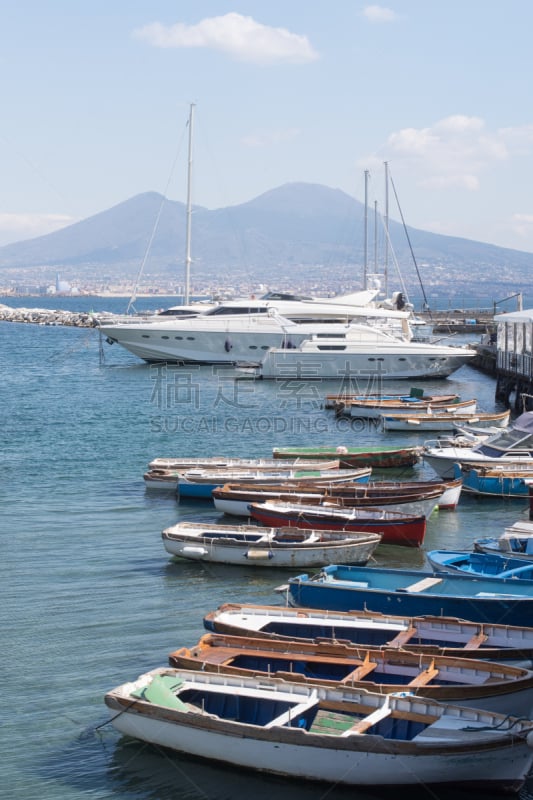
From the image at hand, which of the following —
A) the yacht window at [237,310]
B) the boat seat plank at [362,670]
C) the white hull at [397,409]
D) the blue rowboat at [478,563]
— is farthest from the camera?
the yacht window at [237,310]

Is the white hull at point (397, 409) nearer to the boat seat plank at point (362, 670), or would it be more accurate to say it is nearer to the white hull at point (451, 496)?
the white hull at point (451, 496)

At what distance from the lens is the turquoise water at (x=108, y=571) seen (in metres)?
12.4

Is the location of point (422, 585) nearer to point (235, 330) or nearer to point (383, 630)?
point (383, 630)

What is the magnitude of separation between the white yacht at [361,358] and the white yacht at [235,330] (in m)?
2.33

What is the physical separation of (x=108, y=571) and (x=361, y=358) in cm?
3772

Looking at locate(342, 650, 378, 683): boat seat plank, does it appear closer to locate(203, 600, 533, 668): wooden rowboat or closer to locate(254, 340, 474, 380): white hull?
locate(203, 600, 533, 668): wooden rowboat

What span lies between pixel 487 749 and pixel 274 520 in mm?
→ 11707

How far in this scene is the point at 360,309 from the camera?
67125 millimetres

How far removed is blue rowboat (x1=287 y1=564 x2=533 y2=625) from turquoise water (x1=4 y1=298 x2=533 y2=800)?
74.3 inches

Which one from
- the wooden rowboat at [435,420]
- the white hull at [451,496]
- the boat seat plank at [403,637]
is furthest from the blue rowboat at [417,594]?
the wooden rowboat at [435,420]

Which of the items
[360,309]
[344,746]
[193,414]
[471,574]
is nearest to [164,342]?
[360,309]

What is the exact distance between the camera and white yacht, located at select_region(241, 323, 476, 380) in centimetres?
5597

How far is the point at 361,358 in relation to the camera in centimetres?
5653

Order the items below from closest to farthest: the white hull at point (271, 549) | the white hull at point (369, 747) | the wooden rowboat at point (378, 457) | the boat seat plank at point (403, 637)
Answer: the white hull at point (369, 747), the boat seat plank at point (403, 637), the white hull at point (271, 549), the wooden rowboat at point (378, 457)
